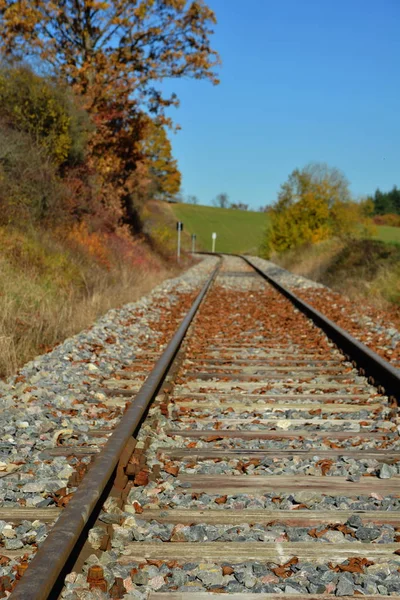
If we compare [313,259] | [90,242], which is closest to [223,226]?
[313,259]

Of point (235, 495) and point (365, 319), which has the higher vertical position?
point (365, 319)

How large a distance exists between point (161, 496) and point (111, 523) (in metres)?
0.58

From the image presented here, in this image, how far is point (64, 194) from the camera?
684 inches

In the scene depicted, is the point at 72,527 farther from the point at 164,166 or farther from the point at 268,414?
the point at 164,166

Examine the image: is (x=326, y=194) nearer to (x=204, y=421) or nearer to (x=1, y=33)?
(x=1, y=33)

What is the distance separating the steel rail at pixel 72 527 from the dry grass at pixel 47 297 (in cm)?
338

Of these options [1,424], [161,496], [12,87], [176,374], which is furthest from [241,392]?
[12,87]

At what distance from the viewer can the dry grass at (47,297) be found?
27.5 ft

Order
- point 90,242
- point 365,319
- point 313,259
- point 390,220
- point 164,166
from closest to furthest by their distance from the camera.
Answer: point 365,319
point 90,242
point 313,259
point 164,166
point 390,220

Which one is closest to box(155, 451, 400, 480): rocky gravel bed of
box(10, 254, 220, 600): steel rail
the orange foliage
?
box(10, 254, 220, 600): steel rail

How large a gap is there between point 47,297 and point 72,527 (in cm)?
826

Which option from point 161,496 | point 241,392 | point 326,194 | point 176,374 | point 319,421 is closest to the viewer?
point 161,496

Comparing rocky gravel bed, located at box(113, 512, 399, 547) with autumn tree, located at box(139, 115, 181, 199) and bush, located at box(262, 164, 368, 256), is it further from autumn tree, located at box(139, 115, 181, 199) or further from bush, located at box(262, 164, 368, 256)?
autumn tree, located at box(139, 115, 181, 199)

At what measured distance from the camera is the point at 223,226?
109m
